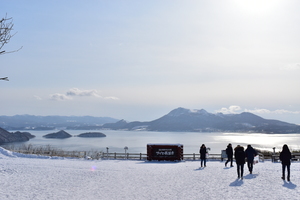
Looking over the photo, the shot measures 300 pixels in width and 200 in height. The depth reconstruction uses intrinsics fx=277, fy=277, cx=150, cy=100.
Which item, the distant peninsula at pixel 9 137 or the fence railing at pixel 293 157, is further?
the distant peninsula at pixel 9 137

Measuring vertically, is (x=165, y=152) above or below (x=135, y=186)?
above

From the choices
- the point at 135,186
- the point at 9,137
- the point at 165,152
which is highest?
the point at 165,152

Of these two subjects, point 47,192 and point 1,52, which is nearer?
point 47,192

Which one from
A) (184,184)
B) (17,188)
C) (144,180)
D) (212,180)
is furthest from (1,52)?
(212,180)

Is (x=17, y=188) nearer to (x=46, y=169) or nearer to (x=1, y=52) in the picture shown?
(x=46, y=169)

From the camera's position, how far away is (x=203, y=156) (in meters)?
23.0

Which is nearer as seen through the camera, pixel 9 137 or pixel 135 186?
pixel 135 186

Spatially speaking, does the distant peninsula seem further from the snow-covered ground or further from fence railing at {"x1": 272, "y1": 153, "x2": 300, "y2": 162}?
fence railing at {"x1": 272, "y1": 153, "x2": 300, "y2": 162}

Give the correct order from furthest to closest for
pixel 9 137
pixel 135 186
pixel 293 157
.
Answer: pixel 9 137 → pixel 293 157 → pixel 135 186

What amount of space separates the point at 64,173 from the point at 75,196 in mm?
6443

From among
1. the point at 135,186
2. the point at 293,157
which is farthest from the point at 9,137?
the point at 135,186

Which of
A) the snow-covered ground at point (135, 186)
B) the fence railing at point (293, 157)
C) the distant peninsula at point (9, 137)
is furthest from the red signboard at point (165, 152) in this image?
the distant peninsula at point (9, 137)

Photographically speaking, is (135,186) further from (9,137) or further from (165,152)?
(9,137)

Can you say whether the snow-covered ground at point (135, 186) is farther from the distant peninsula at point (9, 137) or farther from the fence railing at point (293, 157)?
the distant peninsula at point (9, 137)
